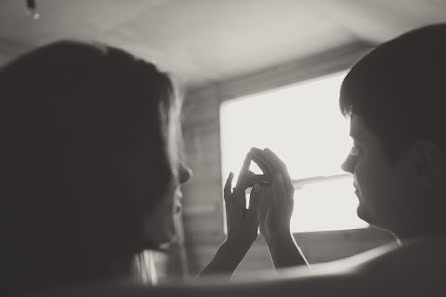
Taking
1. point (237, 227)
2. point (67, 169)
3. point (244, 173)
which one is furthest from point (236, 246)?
point (67, 169)

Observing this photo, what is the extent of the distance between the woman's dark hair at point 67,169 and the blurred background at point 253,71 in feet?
5.02

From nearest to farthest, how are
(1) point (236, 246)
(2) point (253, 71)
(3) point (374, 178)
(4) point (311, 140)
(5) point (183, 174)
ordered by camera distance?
1. (5) point (183, 174)
2. (3) point (374, 178)
3. (1) point (236, 246)
4. (4) point (311, 140)
5. (2) point (253, 71)

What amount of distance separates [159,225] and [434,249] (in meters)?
0.32

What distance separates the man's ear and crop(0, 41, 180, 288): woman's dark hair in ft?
1.36

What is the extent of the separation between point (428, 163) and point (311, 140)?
211 cm

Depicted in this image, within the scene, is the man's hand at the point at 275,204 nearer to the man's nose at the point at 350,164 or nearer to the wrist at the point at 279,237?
the wrist at the point at 279,237

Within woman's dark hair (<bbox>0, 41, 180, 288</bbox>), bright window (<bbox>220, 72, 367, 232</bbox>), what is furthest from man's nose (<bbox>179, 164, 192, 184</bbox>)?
bright window (<bbox>220, 72, 367, 232</bbox>)

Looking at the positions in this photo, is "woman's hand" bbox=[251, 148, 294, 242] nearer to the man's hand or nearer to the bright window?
the man's hand

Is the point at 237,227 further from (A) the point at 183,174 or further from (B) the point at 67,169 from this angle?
(B) the point at 67,169

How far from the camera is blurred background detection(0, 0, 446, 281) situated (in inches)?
89.7

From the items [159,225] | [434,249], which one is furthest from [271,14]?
[434,249]

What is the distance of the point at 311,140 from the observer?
9.06 feet

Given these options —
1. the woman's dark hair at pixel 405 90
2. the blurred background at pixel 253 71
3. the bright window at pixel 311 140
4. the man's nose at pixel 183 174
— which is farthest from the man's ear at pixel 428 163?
the bright window at pixel 311 140

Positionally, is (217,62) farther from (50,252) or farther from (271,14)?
(50,252)
